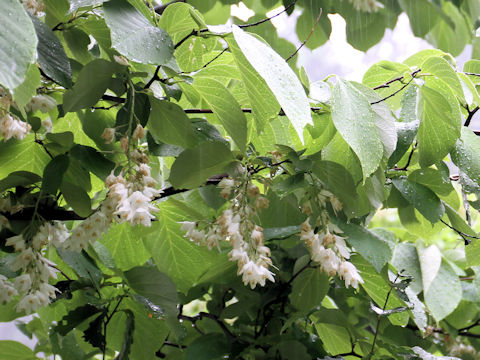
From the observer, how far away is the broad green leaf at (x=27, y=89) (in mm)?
372

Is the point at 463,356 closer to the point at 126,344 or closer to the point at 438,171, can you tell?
the point at 438,171

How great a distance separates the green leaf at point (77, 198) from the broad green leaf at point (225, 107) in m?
0.17

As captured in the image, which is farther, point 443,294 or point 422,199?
point 443,294

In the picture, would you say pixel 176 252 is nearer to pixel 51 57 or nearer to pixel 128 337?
pixel 128 337

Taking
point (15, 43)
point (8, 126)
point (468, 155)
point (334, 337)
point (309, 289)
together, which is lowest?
point (334, 337)

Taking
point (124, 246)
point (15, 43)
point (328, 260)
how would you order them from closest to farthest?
point (15, 43)
point (328, 260)
point (124, 246)

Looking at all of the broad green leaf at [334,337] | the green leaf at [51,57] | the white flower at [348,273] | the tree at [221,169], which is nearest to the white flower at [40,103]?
the tree at [221,169]

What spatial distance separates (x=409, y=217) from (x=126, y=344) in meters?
0.42

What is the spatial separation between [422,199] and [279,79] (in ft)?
1.10

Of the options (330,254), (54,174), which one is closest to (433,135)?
(330,254)

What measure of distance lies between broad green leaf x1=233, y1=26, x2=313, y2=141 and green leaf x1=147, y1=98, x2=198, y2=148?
5.8 inches

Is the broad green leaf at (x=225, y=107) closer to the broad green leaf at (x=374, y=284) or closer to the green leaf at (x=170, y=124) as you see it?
the green leaf at (x=170, y=124)

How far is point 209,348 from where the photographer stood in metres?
0.73

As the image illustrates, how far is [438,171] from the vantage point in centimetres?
64
